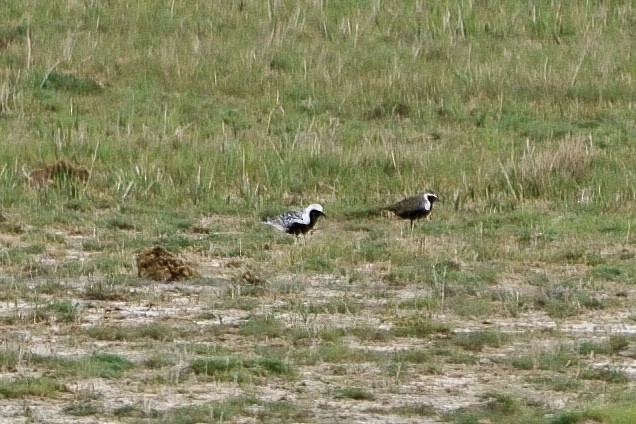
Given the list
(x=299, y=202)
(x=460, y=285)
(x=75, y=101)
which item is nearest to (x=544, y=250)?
(x=460, y=285)

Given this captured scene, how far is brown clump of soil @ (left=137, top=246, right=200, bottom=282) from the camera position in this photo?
10.3 m

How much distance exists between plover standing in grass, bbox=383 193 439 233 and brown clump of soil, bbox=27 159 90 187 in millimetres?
2838

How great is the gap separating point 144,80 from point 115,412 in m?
10.4

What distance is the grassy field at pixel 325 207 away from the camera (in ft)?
25.8

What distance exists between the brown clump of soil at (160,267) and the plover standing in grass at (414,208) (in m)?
2.58

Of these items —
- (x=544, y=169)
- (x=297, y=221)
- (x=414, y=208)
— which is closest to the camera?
(x=297, y=221)

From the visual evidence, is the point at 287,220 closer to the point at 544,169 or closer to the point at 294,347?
the point at 544,169

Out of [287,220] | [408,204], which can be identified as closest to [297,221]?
[287,220]

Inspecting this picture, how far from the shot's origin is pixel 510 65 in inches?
701

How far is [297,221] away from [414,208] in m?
1.03

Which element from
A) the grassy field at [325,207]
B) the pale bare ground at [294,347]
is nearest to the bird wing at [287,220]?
the grassy field at [325,207]

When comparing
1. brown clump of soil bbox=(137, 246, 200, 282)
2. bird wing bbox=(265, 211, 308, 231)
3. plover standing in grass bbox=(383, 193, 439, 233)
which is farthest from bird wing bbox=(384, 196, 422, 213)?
brown clump of soil bbox=(137, 246, 200, 282)

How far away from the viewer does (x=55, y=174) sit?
13.5 m

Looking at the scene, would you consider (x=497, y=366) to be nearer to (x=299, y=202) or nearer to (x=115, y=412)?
(x=115, y=412)
